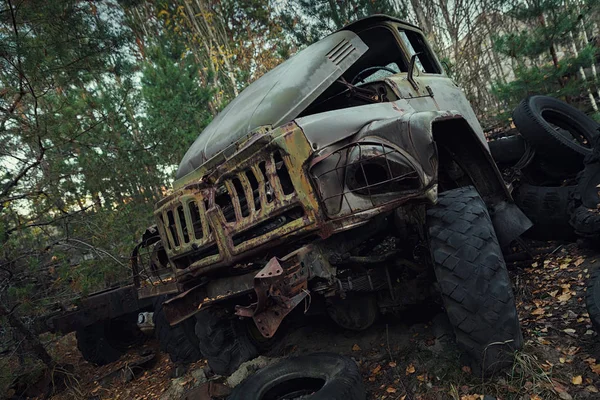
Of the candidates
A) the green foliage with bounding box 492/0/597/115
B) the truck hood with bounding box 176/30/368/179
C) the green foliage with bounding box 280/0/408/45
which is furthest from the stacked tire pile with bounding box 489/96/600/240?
the green foliage with bounding box 280/0/408/45

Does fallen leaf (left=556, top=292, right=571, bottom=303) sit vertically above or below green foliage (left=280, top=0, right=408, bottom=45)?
below

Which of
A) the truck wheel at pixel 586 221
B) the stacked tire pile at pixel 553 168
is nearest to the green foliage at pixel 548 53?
the stacked tire pile at pixel 553 168

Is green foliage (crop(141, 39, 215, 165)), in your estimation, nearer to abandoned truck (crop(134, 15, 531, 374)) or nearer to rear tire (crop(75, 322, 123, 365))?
rear tire (crop(75, 322, 123, 365))

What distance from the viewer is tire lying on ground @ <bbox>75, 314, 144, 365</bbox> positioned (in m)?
5.12

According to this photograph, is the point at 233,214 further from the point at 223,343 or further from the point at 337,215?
the point at 223,343

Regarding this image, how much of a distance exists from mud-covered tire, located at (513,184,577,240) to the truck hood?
2.23 meters

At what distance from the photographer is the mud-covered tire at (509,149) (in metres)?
4.54

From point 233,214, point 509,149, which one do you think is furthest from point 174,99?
point 233,214

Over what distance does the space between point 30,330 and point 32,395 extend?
78 cm

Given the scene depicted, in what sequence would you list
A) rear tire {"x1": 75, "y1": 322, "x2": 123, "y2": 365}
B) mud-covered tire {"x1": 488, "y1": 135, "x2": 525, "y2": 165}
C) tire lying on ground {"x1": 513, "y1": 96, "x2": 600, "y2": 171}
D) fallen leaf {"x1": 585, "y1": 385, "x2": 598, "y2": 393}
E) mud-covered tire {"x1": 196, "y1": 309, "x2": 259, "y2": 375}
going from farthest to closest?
rear tire {"x1": 75, "y1": 322, "x2": 123, "y2": 365}, mud-covered tire {"x1": 488, "y1": 135, "x2": 525, "y2": 165}, tire lying on ground {"x1": 513, "y1": 96, "x2": 600, "y2": 171}, mud-covered tire {"x1": 196, "y1": 309, "x2": 259, "y2": 375}, fallen leaf {"x1": 585, "y1": 385, "x2": 598, "y2": 393}

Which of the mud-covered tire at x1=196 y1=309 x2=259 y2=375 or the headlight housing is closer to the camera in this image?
the headlight housing

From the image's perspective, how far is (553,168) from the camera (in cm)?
431

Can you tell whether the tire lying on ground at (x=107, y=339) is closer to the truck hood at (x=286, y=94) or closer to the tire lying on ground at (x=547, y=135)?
the truck hood at (x=286, y=94)

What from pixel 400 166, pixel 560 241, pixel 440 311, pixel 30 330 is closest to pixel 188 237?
pixel 400 166
